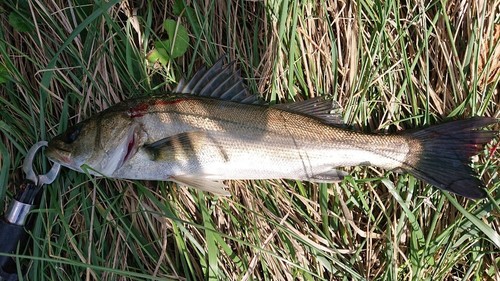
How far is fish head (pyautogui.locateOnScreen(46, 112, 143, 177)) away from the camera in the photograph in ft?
7.77

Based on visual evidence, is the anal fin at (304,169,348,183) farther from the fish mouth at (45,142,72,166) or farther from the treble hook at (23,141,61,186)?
the treble hook at (23,141,61,186)

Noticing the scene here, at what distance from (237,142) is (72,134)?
86 cm

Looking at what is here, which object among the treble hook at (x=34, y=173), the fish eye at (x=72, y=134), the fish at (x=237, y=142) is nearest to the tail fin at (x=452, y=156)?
the fish at (x=237, y=142)

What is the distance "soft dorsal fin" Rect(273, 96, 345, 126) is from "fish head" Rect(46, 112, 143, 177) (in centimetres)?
84

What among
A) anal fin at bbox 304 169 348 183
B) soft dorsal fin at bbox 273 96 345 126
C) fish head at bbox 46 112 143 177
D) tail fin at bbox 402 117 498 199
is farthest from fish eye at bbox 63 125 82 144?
tail fin at bbox 402 117 498 199

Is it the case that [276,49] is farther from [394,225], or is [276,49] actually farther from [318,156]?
[394,225]

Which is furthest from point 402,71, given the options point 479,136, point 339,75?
point 479,136

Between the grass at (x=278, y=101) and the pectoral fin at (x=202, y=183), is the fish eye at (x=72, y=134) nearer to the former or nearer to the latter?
the grass at (x=278, y=101)

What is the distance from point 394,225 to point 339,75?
940 millimetres

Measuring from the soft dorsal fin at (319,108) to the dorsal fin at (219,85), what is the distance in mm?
232

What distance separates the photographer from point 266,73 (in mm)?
2727

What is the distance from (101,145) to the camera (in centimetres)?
238

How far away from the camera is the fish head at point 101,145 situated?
2369 mm

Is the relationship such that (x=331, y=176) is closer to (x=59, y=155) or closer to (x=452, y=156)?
(x=452, y=156)
